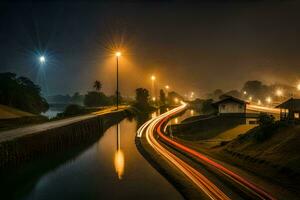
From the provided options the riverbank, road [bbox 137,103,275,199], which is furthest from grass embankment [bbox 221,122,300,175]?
the riverbank

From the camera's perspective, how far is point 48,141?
169 ft

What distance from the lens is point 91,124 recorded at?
258ft

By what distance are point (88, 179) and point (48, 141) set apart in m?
15.1

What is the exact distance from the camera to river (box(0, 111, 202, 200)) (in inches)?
1312

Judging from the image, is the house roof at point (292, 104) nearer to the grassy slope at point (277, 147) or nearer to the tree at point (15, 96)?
the grassy slope at point (277, 147)

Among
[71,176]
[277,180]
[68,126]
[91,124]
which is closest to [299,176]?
[277,180]

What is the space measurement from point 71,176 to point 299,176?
90.6ft

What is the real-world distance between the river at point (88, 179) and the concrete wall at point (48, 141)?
153 centimetres

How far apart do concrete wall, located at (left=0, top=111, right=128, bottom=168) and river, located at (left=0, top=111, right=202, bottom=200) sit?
1.53 m

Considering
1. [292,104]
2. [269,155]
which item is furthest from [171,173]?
[292,104]

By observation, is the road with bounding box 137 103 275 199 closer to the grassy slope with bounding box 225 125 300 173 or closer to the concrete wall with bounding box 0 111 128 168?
the grassy slope with bounding box 225 125 300 173

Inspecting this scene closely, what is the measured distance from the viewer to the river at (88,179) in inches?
1312

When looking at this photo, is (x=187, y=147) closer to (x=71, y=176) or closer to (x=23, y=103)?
(x=71, y=176)

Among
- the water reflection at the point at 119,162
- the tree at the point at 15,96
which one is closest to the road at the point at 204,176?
the water reflection at the point at 119,162
